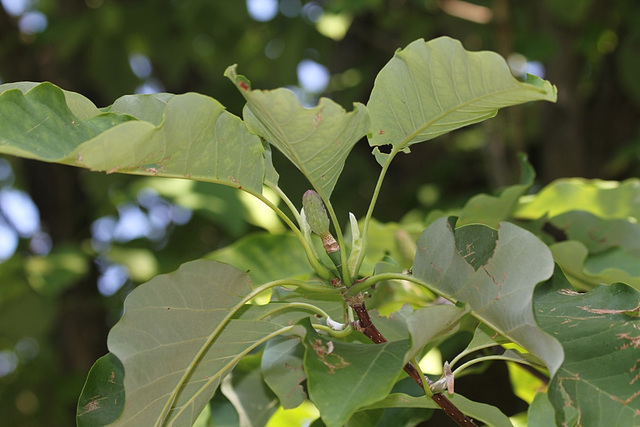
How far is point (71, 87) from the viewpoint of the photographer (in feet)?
6.31

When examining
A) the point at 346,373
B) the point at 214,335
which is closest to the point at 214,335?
Result: the point at 214,335

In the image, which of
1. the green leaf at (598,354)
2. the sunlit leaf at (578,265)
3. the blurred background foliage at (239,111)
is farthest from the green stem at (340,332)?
the blurred background foliage at (239,111)

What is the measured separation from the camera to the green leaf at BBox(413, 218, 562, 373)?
33 cm

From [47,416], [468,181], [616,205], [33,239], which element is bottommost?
[47,416]

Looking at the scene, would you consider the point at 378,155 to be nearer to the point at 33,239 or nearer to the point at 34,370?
the point at 33,239

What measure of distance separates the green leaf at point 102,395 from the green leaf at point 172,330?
0.02 meters

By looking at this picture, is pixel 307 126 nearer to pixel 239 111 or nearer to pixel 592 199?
pixel 592 199

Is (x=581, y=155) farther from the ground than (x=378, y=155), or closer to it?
closer to it

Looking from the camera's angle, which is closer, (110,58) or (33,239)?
(110,58)

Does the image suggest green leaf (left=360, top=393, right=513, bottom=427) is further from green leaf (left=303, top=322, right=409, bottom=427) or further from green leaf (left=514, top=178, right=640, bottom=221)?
green leaf (left=514, top=178, right=640, bottom=221)

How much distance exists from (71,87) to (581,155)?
1.44 metres

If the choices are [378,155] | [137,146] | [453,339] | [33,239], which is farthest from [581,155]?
[33,239]

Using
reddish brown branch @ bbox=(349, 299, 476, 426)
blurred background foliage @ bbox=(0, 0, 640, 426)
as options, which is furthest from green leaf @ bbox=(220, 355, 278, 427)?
blurred background foliage @ bbox=(0, 0, 640, 426)

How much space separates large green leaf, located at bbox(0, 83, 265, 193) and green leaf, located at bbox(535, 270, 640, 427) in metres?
0.21
